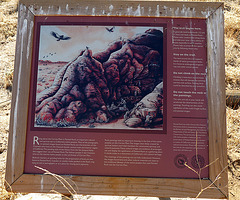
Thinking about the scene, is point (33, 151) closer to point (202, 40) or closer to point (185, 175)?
point (185, 175)

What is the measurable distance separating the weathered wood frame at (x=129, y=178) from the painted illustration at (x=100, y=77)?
18cm

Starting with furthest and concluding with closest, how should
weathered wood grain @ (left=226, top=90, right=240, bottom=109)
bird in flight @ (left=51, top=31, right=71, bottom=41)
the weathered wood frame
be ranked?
weathered wood grain @ (left=226, top=90, right=240, bottom=109) < bird in flight @ (left=51, top=31, right=71, bottom=41) < the weathered wood frame

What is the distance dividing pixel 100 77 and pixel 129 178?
1.03m

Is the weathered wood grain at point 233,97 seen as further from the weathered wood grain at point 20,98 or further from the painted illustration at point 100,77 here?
the weathered wood grain at point 20,98

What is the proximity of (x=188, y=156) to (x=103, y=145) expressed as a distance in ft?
2.71

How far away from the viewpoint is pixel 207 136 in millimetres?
2367

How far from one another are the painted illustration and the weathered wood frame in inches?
6.9

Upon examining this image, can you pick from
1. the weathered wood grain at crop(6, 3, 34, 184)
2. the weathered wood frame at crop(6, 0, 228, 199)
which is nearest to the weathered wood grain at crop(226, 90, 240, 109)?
the weathered wood frame at crop(6, 0, 228, 199)

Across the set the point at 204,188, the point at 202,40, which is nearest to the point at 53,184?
the point at 204,188

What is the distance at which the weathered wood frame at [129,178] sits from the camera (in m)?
2.31

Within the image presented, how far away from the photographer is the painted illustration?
2398 mm

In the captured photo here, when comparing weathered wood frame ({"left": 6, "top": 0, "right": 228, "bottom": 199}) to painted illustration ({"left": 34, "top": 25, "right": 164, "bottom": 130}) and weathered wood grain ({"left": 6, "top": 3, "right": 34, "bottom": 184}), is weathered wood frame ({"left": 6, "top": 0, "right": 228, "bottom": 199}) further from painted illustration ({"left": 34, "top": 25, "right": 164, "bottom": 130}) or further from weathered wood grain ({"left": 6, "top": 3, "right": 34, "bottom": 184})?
painted illustration ({"left": 34, "top": 25, "right": 164, "bottom": 130})

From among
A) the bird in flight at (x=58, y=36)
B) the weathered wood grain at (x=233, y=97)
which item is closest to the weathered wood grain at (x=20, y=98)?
the bird in flight at (x=58, y=36)

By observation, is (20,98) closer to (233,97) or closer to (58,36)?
(58,36)
